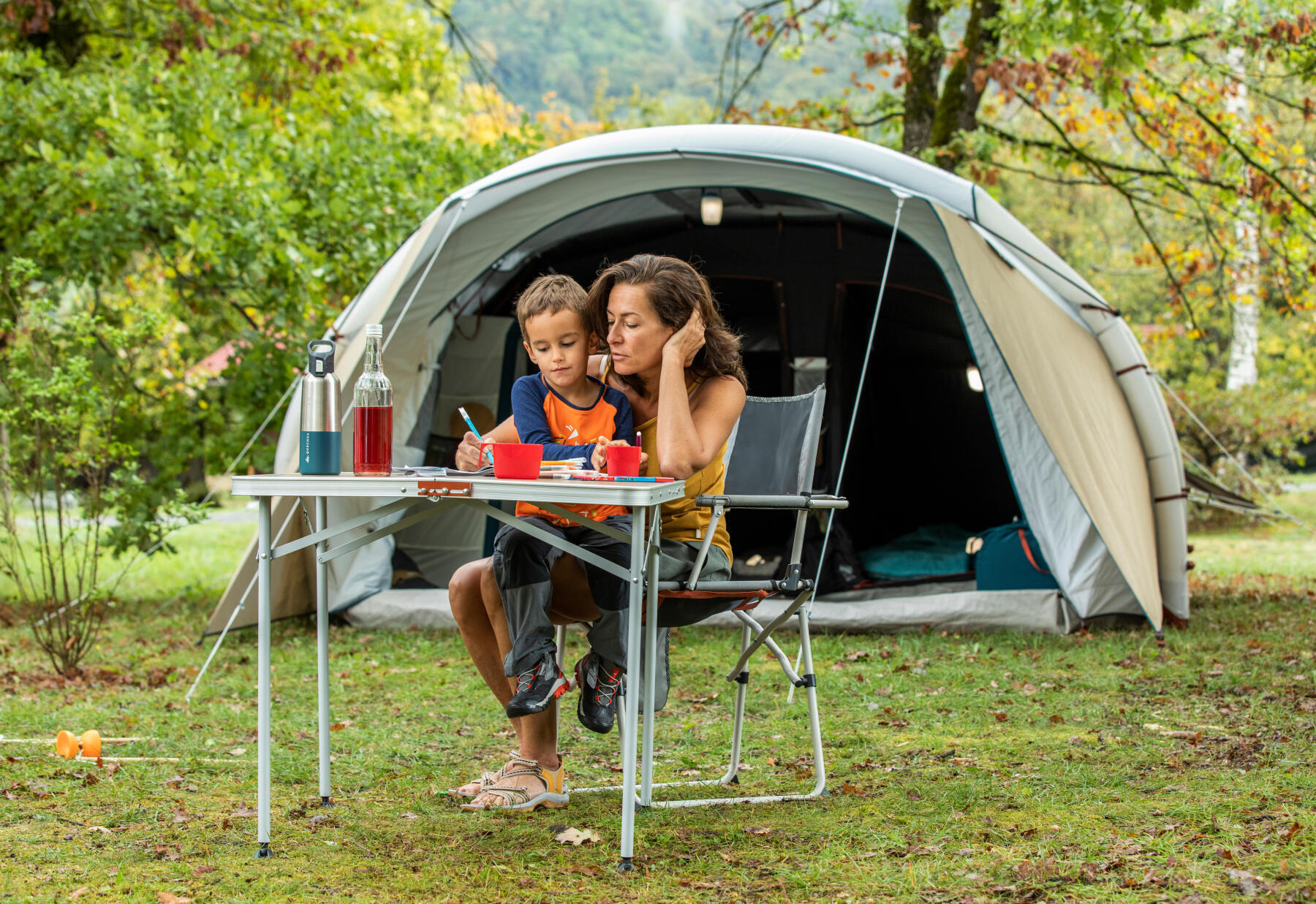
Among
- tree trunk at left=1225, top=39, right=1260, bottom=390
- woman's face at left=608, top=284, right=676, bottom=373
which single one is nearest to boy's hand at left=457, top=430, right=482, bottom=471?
woman's face at left=608, top=284, right=676, bottom=373

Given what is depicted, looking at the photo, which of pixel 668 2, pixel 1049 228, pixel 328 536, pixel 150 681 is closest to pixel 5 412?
pixel 150 681

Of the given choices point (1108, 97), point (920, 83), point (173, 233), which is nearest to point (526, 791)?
point (173, 233)

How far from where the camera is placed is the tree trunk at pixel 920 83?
6953 mm

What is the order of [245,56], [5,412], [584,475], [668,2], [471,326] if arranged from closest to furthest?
[584,475]
[5,412]
[471,326]
[245,56]
[668,2]

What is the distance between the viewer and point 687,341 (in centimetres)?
232

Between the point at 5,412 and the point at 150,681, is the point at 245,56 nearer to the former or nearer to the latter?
the point at 5,412

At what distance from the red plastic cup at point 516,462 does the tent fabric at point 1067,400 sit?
8.82 feet

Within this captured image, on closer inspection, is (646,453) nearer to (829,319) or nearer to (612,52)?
(829,319)

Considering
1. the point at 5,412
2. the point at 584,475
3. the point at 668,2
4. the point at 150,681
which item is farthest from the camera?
the point at 668,2

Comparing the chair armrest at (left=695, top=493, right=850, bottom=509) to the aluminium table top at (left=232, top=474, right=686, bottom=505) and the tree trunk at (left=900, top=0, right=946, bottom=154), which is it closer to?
the aluminium table top at (left=232, top=474, right=686, bottom=505)

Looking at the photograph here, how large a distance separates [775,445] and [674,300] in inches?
22.5

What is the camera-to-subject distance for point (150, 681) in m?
3.80

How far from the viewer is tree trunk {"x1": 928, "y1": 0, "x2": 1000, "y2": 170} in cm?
659

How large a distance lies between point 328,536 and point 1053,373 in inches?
120
